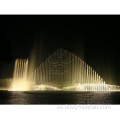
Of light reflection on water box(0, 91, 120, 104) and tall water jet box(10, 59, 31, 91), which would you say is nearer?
light reflection on water box(0, 91, 120, 104)

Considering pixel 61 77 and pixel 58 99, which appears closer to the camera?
pixel 58 99

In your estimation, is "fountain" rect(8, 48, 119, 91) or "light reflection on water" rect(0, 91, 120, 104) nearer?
"light reflection on water" rect(0, 91, 120, 104)

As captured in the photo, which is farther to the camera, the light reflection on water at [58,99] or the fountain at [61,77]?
the fountain at [61,77]

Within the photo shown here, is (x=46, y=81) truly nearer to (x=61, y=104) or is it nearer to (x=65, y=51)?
(x=65, y=51)

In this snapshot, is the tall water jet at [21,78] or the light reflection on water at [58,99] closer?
the light reflection on water at [58,99]

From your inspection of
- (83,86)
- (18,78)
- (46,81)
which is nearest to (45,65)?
(46,81)

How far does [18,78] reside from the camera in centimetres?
3716
